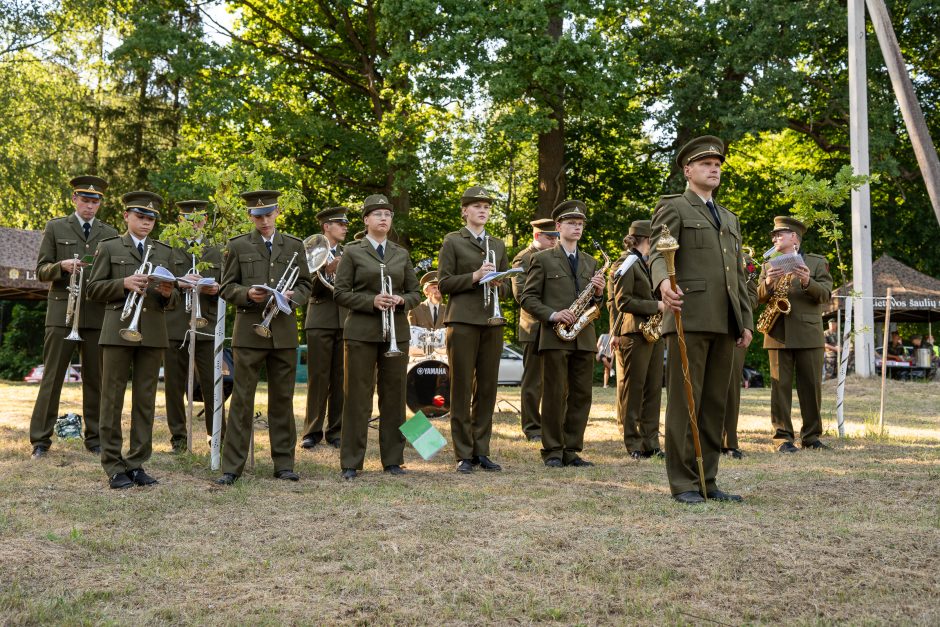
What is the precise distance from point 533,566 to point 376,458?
4513 millimetres

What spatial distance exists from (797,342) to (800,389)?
1.65 feet

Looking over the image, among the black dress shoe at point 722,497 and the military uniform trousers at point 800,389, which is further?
the military uniform trousers at point 800,389

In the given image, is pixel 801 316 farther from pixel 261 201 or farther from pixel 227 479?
pixel 227 479

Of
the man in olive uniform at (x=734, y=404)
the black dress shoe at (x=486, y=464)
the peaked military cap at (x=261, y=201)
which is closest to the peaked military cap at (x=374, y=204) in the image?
the peaked military cap at (x=261, y=201)

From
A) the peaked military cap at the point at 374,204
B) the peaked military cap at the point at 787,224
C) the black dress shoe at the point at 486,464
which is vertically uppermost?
the peaked military cap at the point at 787,224

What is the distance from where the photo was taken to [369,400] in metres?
7.82

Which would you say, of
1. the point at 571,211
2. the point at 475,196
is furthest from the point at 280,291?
the point at 571,211

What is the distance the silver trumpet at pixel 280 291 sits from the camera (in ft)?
23.4

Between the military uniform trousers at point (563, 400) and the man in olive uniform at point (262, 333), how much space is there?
2.29 meters

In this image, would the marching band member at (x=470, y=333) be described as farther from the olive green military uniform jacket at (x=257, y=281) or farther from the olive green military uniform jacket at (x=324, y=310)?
the olive green military uniform jacket at (x=324, y=310)

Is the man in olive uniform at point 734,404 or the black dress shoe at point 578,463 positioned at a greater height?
the man in olive uniform at point 734,404

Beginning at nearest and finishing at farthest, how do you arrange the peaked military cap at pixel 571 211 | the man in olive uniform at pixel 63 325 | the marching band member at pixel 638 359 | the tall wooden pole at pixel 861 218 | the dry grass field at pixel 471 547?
the dry grass field at pixel 471 547
the man in olive uniform at pixel 63 325
the peaked military cap at pixel 571 211
the marching band member at pixel 638 359
the tall wooden pole at pixel 861 218

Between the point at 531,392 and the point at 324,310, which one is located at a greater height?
the point at 324,310

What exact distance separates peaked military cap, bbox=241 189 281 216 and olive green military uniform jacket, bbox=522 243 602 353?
2423mm
